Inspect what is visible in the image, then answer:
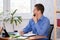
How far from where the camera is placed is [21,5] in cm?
424

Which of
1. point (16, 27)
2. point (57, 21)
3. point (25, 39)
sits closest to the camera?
point (25, 39)

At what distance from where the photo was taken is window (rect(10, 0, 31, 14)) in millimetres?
4219

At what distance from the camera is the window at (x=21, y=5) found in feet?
13.8

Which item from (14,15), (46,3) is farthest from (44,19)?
(14,15)

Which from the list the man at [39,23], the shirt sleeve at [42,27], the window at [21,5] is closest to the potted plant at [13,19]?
the window at [21,5]

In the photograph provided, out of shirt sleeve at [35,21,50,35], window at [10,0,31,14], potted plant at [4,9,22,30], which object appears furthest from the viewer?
window at [10,0,31,14]

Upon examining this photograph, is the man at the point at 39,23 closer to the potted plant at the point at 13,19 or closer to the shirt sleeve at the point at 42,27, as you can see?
the shirt sleeve at the point at 42,27

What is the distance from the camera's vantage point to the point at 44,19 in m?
3.20

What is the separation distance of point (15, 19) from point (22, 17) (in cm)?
29

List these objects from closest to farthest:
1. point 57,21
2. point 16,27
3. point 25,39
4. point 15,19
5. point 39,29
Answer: point 25,39
point 39,29
point 57,21
point 15,19
point 16,27

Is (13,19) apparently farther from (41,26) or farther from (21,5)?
(41,26)

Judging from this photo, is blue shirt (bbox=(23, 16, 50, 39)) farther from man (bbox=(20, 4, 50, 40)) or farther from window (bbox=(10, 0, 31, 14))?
window (bbox=(10, 0, 31, 14))

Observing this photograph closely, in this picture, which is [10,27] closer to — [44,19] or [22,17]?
[22,17]

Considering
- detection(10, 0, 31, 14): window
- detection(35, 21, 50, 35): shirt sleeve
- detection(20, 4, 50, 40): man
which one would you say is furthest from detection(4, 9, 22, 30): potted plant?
detection(35, 21, 50, 35): shirt sleeve
